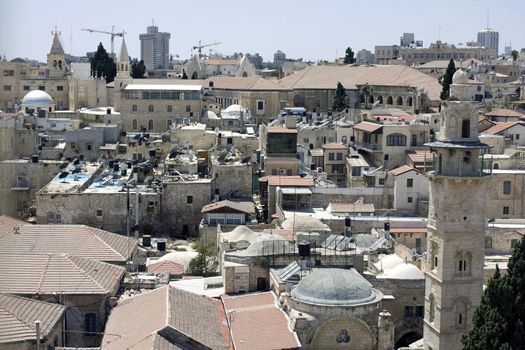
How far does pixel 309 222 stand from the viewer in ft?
88.2

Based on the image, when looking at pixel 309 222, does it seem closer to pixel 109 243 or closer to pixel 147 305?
pixel 109 243

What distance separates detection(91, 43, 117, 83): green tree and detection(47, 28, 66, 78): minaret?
5.13 metres

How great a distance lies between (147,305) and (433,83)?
35469 mm

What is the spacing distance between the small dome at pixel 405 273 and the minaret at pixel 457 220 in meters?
3.46

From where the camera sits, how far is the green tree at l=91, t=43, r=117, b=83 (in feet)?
195

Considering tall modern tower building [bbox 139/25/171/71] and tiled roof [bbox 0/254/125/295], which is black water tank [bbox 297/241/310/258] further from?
tall modern tower building [bbox 139/25/171/71]

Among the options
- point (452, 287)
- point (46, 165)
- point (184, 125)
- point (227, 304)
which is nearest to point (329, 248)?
point (227, 304)

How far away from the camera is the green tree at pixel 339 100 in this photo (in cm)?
4903

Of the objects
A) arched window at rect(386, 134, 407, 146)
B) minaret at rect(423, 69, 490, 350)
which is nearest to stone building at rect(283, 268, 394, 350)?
minaret at rect(423, 69, 490, 350)

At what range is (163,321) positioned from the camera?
16.6 m

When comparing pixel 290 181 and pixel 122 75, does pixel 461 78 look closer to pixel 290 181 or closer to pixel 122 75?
pixel 290 181

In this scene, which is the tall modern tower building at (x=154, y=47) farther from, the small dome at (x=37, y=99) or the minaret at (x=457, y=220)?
the minaret at (x=457, y=220)

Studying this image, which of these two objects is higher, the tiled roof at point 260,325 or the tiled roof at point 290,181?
the tiled roof at point 290,181

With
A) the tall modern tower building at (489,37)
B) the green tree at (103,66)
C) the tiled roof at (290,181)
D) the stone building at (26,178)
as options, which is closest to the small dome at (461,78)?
the tiled roof at (290,181)
